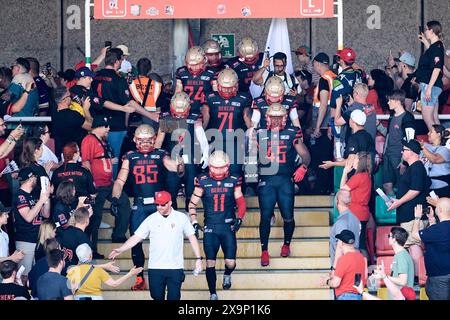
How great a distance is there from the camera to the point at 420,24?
25.8 meters

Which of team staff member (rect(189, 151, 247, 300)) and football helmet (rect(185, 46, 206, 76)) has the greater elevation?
football helmet (rect(185, 46, 206, 76))

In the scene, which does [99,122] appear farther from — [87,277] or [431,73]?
[431,73]

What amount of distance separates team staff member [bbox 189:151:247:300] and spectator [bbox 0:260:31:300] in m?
2.60

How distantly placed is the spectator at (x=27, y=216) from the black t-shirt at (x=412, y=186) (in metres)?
4.43

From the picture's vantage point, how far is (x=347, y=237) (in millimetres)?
18594

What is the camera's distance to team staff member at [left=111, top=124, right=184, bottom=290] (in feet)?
67.0

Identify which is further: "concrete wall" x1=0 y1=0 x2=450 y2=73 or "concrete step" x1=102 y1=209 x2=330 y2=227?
"concrete wall" x1=0 y1=0 x2=450 y2=73

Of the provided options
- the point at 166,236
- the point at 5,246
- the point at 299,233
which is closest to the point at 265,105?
the point at 299,233

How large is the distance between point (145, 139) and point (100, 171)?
848mm

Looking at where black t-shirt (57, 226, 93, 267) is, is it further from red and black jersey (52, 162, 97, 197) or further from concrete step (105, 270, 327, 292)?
concrete step (105, 270, 327, 292)

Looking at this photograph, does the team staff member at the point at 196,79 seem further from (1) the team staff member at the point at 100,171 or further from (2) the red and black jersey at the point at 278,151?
(1) the team staff member at the point at 100,171

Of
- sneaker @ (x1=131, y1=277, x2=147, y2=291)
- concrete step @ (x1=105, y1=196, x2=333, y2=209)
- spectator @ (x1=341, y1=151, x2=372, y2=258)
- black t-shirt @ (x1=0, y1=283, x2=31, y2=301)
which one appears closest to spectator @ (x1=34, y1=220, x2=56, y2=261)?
black t-shirt @ (x1=0, y1=283, x2=31, y2=301)

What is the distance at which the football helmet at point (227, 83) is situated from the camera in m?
21.3
